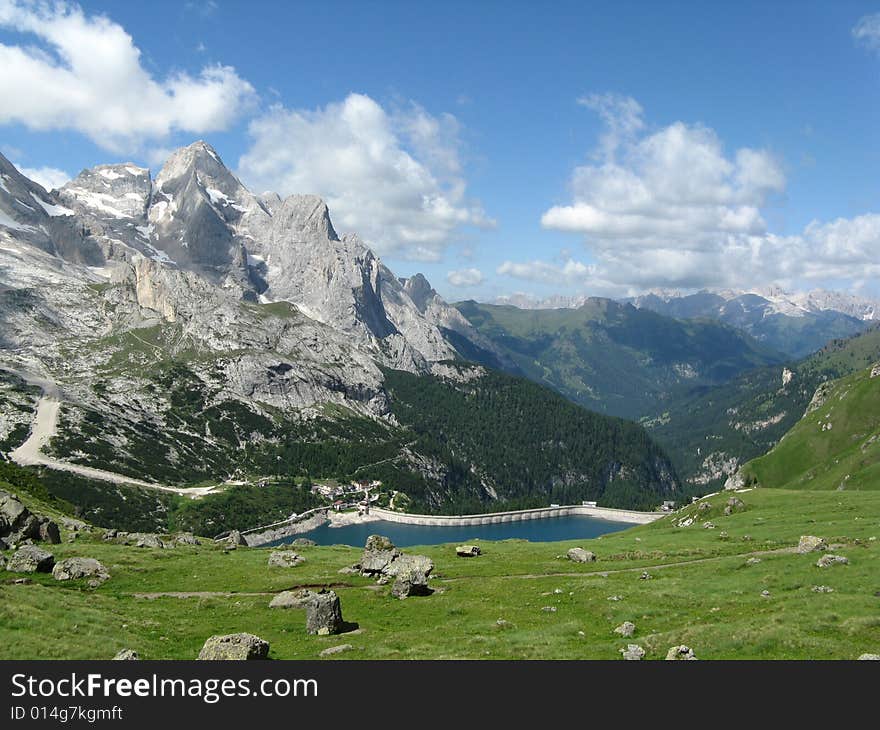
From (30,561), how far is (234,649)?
32558mm

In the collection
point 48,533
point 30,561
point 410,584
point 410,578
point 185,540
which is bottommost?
point 410,584

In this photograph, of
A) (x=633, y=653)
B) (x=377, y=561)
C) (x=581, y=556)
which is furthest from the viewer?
(x=581, y=556)

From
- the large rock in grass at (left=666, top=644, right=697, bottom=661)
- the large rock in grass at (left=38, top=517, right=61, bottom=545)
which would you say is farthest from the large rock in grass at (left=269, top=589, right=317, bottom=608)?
the large rock in grass at (left=38, top=517, right=61, bottom=545)

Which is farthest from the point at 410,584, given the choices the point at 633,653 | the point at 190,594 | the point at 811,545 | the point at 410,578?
the point at 811,545

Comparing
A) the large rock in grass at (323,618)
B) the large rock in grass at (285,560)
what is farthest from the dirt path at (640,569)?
the large rock in grass at (285,560)

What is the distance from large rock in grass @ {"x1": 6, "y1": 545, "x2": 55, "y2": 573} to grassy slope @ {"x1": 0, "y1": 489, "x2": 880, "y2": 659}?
1.91 m

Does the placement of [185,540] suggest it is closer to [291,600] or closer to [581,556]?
[291,600]

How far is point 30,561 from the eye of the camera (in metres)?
53.6

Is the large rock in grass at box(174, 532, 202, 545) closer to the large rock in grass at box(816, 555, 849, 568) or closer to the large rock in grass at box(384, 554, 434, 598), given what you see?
the large rock in grass at box(384, 554, 434, 598)

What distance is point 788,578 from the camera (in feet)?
157

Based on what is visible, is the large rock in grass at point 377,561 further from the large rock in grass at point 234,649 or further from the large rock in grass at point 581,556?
the large rock in grass at point 234,649

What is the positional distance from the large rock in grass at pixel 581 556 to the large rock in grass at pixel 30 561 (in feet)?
162
